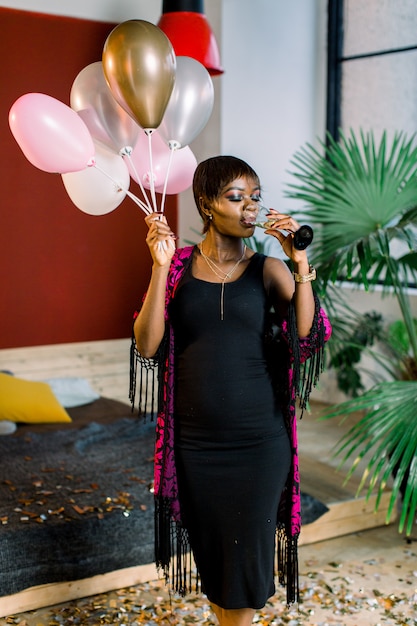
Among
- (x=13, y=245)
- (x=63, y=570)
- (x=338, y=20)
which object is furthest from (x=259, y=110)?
(x=63, y=570)

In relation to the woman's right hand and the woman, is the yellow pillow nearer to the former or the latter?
the woman

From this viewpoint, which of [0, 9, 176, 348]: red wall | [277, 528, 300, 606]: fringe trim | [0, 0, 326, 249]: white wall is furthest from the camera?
[0, 0, 326, 249]: white wall

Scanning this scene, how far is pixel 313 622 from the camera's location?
8.34 ft

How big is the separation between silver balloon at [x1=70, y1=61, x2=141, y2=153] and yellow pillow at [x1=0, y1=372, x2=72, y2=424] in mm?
2025

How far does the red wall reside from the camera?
4598 mm

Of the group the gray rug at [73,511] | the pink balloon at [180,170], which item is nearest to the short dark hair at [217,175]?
the pink balloon at [180,170]

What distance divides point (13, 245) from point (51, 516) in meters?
2.30

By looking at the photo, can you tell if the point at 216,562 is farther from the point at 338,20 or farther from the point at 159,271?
the point at 338,20

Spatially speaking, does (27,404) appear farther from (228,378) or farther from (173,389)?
(228,378)

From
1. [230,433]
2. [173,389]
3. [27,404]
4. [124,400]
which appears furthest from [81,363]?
[230,433]

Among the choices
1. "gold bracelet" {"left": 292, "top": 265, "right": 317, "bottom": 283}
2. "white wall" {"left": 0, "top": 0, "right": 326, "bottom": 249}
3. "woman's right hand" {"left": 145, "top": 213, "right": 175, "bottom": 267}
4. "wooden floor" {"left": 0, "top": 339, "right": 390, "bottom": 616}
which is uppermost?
"white wall" {"left": 0, "top": 0, "right": 326, "bottom": 249}

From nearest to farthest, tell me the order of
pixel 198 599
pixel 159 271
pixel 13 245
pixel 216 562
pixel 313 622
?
1. pixel 159 271
2. pixel 216 562
3. pixel 313 622
4. pixel 198 599
5. pixel 13 245

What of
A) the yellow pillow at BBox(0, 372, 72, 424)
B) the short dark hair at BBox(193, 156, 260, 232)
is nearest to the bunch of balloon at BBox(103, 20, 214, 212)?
the short dark hair at BBox(193, 156, 260, 232)

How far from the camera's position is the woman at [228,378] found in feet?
6.24
